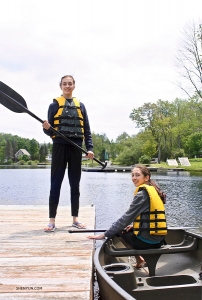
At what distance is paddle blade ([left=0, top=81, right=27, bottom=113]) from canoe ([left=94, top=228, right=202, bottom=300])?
2136 millimetres

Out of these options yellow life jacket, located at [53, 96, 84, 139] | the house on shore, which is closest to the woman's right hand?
yellow life jacket, located at [53, 96, 84, 139]

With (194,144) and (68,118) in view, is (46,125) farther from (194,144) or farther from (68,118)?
(194,144)

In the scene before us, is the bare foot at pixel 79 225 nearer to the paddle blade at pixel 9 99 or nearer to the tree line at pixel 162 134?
the paddle blade at pixel 9 99

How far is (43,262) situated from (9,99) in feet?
7.26

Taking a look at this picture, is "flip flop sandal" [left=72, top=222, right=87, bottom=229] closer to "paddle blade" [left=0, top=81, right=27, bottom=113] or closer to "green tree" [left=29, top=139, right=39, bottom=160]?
"paddle blade" [left=0, top=81, right=27, bottom=113]

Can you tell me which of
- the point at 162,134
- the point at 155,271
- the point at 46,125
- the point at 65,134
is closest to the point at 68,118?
the point at 65,134

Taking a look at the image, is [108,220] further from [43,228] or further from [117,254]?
[117,254]

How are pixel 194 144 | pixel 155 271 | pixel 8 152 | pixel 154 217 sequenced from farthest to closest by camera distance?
1. pixel 8 152
2. pixel 194 144
3. pixel 155 271
4. pixel 154 217

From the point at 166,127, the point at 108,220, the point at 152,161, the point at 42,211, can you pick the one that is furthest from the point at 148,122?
the point at 42,211

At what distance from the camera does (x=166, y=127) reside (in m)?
52.0

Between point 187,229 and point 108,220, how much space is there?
17.7 feet

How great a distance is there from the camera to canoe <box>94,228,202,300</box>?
2.83 m

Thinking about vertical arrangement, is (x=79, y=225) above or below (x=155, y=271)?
above

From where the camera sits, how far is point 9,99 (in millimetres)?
4406
